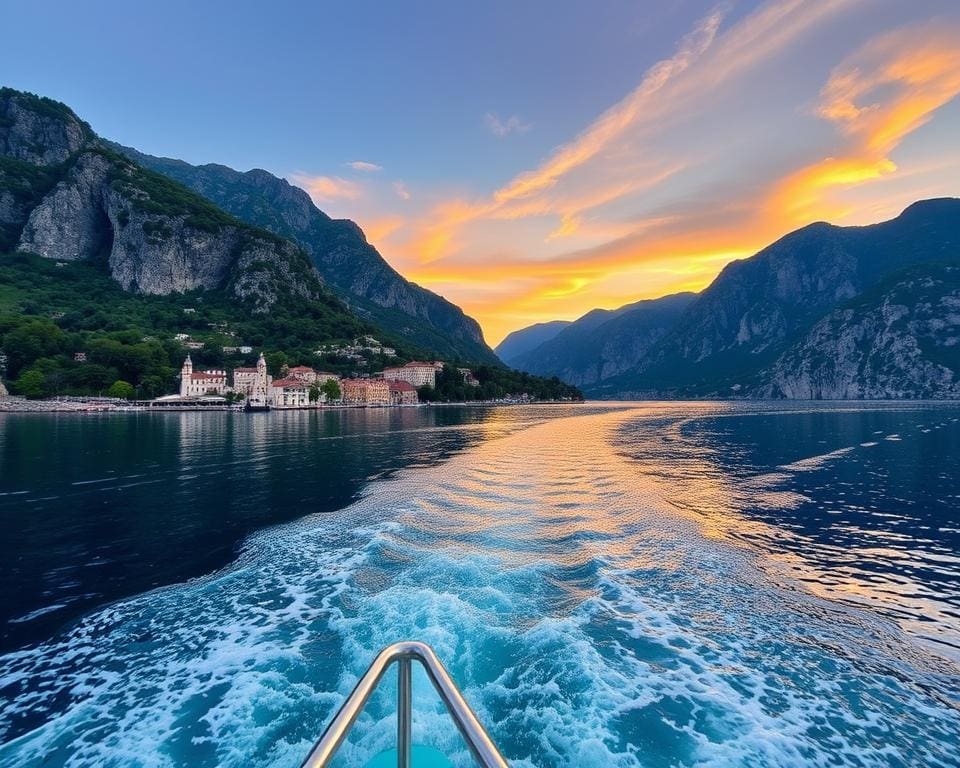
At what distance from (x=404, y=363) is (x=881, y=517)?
17473 cm

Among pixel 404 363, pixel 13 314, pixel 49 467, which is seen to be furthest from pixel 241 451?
pixel 404 363

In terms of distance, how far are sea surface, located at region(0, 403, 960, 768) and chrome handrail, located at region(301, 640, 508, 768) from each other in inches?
173

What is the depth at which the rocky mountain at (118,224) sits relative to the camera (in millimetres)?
168875

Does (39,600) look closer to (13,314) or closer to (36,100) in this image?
(13,314)

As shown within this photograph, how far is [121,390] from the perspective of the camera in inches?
4173

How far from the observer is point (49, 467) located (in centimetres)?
2866

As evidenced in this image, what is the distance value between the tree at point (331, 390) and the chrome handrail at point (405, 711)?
447ft

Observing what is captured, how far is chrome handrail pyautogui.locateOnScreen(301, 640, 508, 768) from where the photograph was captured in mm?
1892

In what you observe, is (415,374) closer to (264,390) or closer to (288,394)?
(288,394)

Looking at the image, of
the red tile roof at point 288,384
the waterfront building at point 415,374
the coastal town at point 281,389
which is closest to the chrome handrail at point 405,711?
the coastal town at point 281,389

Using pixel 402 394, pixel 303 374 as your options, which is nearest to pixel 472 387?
pixel 402 394

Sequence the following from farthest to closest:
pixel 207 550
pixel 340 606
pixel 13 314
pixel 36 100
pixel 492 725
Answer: pixel 36 100, pixel 13 314, pixel 207 550, pixel 340 606, pixel 492 725

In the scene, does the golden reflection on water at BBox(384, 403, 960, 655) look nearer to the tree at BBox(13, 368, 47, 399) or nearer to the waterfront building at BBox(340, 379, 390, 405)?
the tree at BBox(13, 368, 47, 399)

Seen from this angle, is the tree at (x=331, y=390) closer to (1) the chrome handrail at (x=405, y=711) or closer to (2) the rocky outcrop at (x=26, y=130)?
(1) the chrome handrail at (x=405, y=711)
